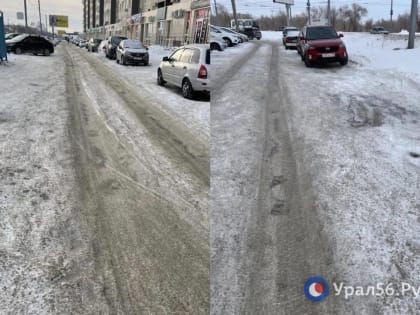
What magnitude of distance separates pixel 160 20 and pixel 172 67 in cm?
3719

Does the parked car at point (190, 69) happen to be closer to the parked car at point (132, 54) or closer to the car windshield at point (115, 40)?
the parked car at point (132, 54)

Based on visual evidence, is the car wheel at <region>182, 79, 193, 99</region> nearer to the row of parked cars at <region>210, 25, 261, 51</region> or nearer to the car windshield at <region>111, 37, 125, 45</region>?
the row of parked cars at <region>210, 25, 261, 51</region>

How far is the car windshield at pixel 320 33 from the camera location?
53.3ft

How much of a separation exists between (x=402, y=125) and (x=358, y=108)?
1285 millimetres

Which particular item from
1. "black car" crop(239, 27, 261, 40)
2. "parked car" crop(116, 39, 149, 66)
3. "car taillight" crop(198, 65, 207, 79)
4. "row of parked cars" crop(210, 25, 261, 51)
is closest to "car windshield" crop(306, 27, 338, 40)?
"car taillight" crop(198, 65, 207, 79)

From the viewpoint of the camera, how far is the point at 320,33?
647 inches

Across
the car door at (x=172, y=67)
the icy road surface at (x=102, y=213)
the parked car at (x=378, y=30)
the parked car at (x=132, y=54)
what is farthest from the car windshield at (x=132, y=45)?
the parked car at (x=378, y=30)

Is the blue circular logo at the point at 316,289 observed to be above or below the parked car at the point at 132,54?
below

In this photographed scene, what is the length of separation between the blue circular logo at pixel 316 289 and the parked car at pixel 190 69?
836 centimetres

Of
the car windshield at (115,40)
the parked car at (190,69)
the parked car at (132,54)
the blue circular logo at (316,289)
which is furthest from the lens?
the car windshield at (115,40)

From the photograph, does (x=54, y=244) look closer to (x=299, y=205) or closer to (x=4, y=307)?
(x=4, y=307)

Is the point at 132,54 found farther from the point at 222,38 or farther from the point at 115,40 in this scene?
the point at 222,38

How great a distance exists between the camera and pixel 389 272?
3404mm

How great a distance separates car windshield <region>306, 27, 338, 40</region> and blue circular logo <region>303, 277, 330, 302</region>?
47.6 feet
